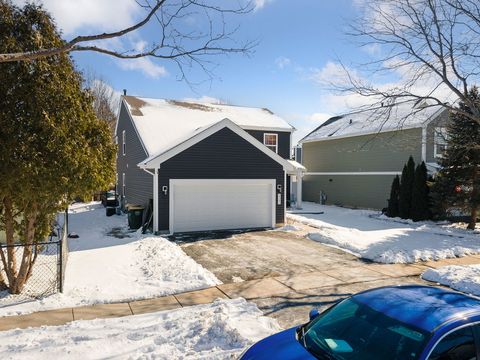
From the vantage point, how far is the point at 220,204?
15477 mm

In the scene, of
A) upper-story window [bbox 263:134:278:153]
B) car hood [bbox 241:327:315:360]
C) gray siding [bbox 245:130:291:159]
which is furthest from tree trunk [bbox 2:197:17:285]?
gray siding [bbox 245:130:291:159]

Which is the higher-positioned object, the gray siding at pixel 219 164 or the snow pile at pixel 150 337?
the gray siding at pixel 219 164

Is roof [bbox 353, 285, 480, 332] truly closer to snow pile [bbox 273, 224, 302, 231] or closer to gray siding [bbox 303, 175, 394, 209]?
snow pile [bbox 273, 224, 302, 231]

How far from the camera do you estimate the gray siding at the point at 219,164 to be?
14367 mm

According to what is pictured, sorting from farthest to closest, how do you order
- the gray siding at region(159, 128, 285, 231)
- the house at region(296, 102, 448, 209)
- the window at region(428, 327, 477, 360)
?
1. the house at region(296, 102, 448, 209)
2. the gray siding at region(159, 128, 285, 231)
3. the window at region(428, 327, 477, 360)

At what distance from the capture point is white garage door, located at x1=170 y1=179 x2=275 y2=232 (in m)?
14.7

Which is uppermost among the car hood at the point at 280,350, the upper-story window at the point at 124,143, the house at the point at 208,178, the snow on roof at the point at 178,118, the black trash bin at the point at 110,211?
the snow on roof at the point at 178,118

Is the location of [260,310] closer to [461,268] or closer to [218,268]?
[218,268]

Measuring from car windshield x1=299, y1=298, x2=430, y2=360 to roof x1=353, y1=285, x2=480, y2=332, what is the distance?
86 mm

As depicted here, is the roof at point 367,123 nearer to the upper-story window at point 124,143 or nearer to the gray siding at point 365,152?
the gray siding at point 365,152

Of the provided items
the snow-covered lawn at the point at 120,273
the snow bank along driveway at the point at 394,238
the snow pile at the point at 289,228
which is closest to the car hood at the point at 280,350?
the snow-covered lawn at the point at 120,273

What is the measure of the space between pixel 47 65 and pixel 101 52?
6.97 feet

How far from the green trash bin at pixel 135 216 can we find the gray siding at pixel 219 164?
6.31 feet

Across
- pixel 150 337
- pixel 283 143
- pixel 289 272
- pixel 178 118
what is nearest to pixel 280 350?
pixel 150 337
